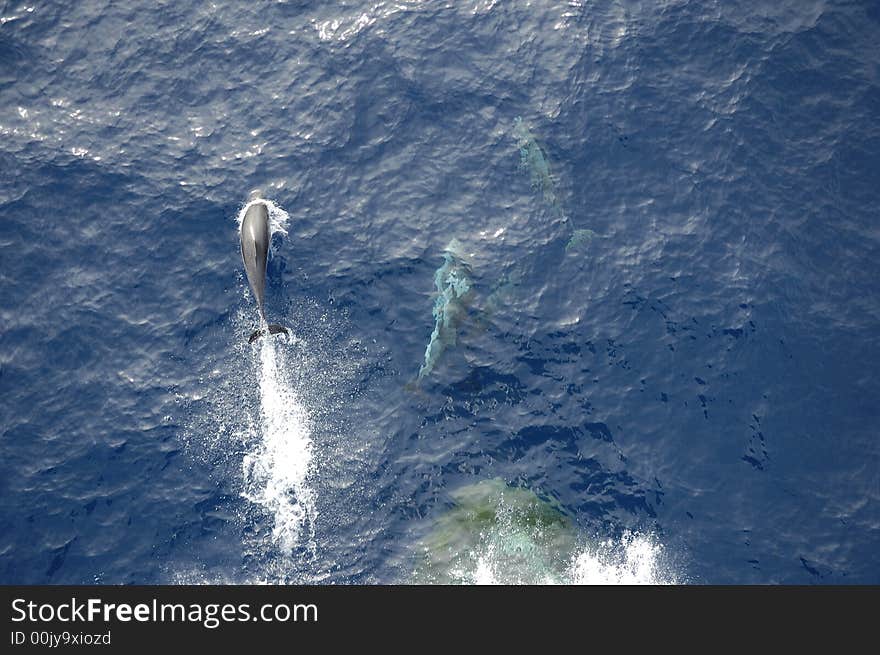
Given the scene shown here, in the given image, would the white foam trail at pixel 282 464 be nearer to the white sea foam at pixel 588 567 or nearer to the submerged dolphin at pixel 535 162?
the white sea foam at pixel 588 567

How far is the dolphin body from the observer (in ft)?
144

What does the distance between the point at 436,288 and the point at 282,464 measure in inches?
454

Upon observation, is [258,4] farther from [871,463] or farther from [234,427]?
[871,463]

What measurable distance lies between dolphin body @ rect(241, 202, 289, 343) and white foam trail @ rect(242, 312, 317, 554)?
8.03 ft

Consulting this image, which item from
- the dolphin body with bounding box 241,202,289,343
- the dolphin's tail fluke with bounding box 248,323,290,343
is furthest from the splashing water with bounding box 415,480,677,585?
Result: the dolphin body with bounding box 241,202,289,343

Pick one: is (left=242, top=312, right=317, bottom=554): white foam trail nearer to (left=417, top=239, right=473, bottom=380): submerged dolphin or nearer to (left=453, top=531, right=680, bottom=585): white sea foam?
(left=417, top=239, right=473, bottom=380): submerged dolphin

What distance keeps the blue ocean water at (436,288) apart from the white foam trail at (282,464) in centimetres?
14

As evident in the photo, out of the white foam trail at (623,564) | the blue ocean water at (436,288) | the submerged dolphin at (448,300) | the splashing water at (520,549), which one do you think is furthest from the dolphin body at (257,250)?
the white foam trail at (623,564)

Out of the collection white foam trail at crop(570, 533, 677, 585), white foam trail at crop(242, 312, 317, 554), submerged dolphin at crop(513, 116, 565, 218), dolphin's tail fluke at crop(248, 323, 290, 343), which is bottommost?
white foam trail at crop(570, 533, 677, 585)

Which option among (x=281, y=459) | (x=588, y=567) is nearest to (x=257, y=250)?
(x=281, y=459)

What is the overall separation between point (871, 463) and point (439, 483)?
19611mm

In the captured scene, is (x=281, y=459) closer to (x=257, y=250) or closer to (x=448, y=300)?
(x=257, y=250)

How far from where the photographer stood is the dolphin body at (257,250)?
43.9 m

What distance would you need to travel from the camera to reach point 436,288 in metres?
46.3
